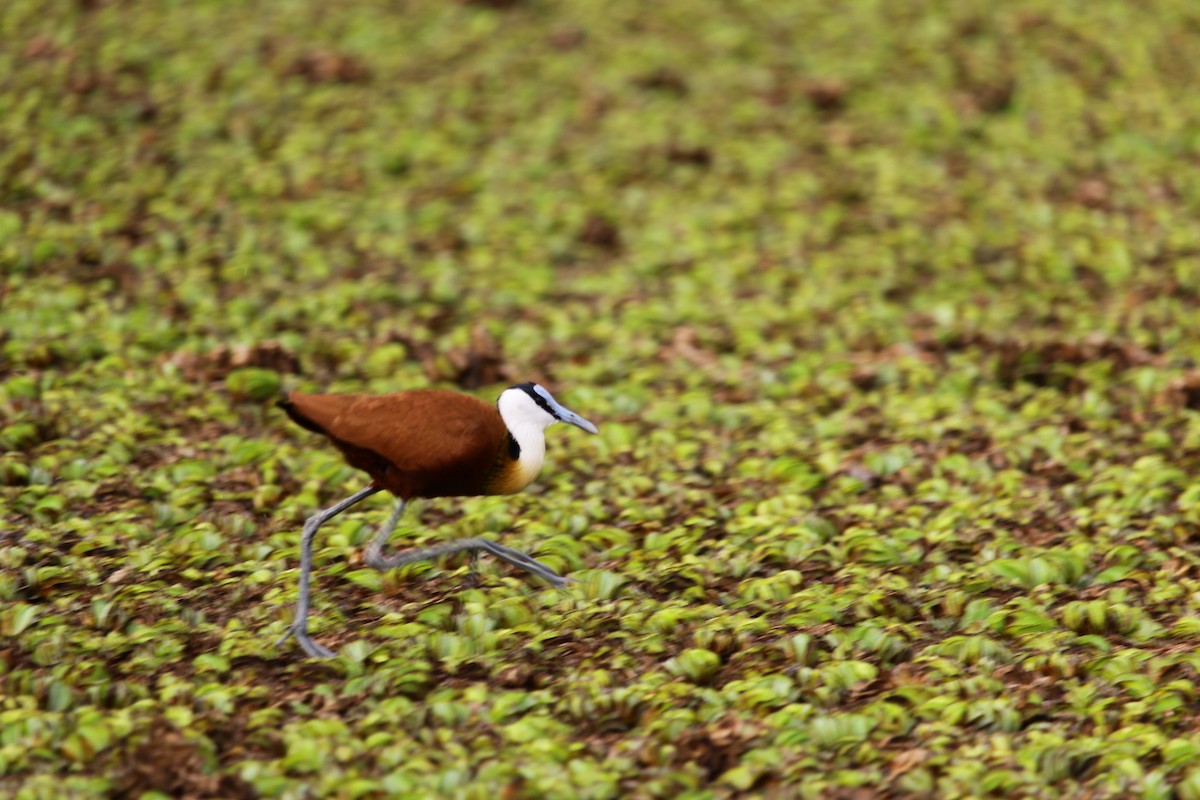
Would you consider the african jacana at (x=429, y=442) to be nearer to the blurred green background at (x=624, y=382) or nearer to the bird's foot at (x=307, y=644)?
the bird's foot at (x=307, y=644)

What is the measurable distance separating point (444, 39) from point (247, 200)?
3.49 meters

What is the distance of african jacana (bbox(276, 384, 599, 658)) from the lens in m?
5.57

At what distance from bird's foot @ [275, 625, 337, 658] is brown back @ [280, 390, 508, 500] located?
2.39 ft

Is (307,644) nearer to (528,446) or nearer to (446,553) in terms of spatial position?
(446,553)

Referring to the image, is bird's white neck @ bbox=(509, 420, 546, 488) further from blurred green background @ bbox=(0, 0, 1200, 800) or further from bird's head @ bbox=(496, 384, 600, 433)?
blurred green background @ bbox=(0, 0, 1200, 800)

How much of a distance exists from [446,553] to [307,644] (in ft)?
2.55

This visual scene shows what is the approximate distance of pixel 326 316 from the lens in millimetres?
9305

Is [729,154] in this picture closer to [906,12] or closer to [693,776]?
[906,12]

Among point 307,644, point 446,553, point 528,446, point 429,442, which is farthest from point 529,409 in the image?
point 307,644

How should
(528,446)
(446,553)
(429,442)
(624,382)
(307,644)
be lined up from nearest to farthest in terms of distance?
(307,644), (429,442), (528,446), (446,553), (624,382)

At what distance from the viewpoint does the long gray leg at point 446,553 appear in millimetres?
5738

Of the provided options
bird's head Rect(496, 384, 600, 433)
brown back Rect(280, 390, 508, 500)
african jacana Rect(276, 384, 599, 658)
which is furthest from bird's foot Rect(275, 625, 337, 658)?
bird's head Rect(496, 384, 600, 433)

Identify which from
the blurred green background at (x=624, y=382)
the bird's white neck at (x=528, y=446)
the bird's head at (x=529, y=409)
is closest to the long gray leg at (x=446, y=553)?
the blurred green background at (x=624, y=382)

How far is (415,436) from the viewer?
5.59m
